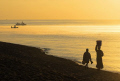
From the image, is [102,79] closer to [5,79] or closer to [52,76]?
[52,76]

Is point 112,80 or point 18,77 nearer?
point 18,77

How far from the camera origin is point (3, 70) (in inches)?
478

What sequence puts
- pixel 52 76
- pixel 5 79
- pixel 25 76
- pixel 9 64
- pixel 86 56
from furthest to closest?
pixel 86 56 → pixel 9 64 → pixel 52 76 → pixel 25 76 → pixel 5 79

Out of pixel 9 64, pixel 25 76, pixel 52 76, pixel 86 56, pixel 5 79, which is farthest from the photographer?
pixel 86 56

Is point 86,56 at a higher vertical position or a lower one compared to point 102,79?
higher

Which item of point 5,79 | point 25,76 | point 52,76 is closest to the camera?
point 5,79

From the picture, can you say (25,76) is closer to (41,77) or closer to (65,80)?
(41,77)

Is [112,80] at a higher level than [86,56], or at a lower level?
lower

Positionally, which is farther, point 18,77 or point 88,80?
point 88,80

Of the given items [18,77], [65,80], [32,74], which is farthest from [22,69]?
[65,80]

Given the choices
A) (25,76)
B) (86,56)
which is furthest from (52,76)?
(86,56)

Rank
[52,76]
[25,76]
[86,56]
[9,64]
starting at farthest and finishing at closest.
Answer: [86,56], [9,64], [52,76], [25,76]

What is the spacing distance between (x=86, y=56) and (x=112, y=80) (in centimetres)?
333

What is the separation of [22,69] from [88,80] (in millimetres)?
3964
